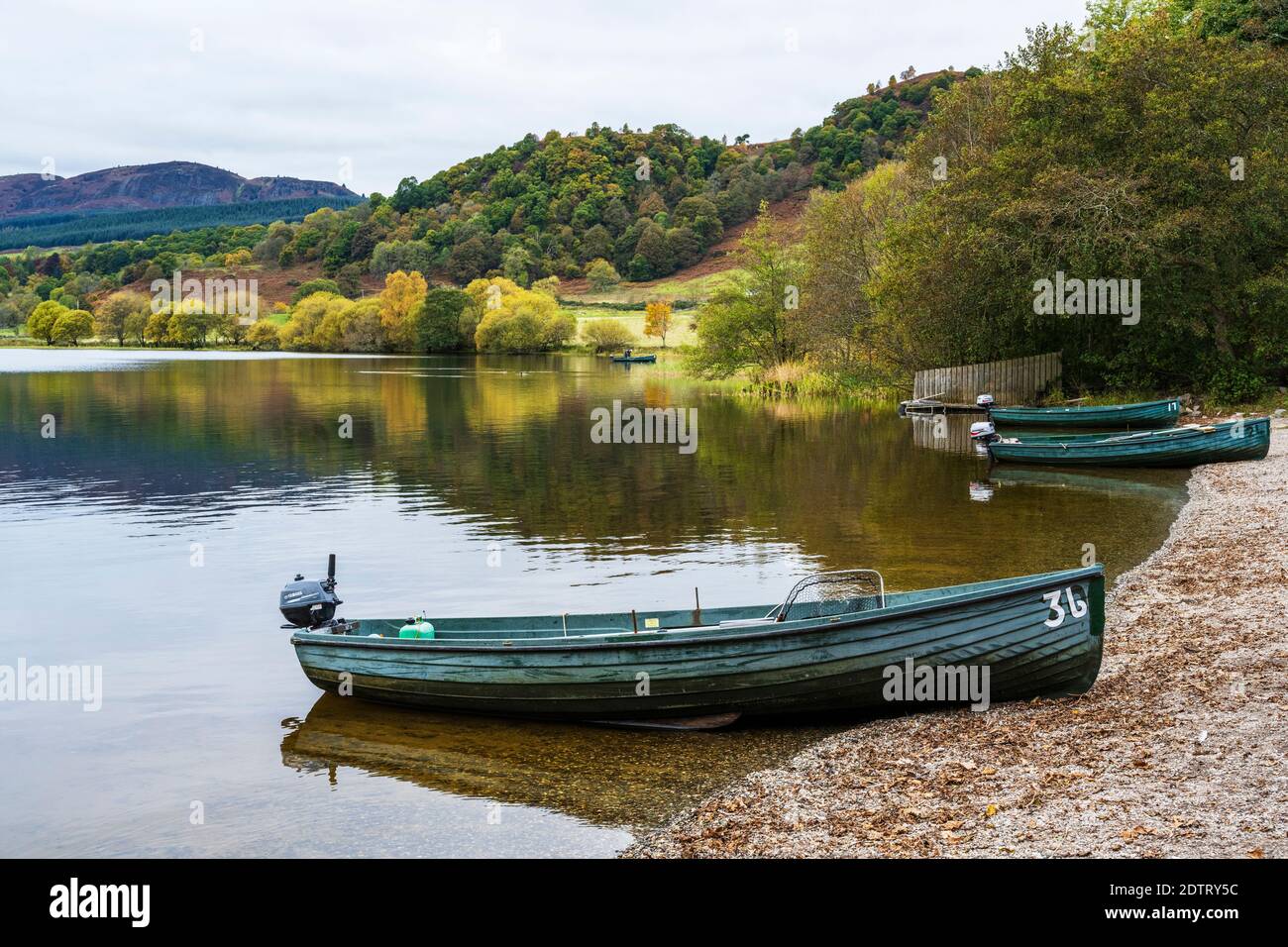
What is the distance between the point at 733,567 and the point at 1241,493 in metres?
13.6

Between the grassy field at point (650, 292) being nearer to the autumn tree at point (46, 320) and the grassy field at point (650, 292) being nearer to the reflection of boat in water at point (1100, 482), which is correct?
the autumn tree at point (46, 320)

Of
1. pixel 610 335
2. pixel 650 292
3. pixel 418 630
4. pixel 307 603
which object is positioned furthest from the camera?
pixel 650 292

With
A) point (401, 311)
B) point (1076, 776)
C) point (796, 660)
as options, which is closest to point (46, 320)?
point (401, 311)

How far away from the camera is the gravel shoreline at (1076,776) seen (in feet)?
27.8

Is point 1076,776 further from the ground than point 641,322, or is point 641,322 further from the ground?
point 641,322

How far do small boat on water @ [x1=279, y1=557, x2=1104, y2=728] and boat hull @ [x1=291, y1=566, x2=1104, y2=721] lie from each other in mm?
15

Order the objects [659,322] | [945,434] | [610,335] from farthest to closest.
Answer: [610,335]
[659,322]
[945,434]

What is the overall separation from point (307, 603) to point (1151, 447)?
1037 inches

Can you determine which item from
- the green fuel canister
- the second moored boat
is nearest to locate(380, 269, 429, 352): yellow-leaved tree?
the second moored boat

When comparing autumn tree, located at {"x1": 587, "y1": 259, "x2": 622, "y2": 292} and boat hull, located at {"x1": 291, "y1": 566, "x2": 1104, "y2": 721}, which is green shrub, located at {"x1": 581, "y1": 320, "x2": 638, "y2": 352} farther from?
boat hull, located at {"x1": 291, "y1": 566, "x2": 1104, "y2": 721}

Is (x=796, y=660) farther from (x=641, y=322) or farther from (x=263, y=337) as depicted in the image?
(x=263, y=337)

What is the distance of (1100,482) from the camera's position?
103 ft

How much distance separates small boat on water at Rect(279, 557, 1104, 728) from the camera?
12.0 m

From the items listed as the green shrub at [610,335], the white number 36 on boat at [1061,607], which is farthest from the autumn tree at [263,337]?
the white number 36 on boat at [1061,607]
